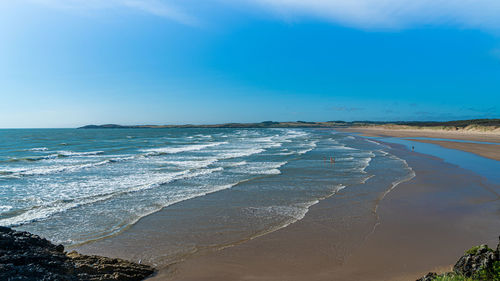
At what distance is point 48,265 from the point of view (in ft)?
17.3

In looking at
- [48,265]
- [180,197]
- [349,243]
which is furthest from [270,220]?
[48,265]

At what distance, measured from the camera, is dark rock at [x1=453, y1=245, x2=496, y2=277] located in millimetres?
4562

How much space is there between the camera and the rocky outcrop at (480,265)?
14.6ft

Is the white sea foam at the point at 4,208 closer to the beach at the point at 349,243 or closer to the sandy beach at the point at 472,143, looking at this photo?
the beach at the point at 349,243

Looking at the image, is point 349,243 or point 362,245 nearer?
point 362,245

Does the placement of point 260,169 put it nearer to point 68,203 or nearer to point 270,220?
point 270,220

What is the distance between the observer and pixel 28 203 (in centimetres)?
1273

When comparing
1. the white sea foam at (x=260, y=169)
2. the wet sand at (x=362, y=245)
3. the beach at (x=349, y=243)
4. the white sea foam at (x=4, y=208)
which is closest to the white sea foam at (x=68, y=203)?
the white sea foam at (x=4, y=208)

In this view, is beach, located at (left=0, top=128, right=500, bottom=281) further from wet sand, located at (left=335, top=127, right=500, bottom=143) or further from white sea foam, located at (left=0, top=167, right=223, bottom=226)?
wet sand, located at (left=335, top=127, right=500, bottom=143)

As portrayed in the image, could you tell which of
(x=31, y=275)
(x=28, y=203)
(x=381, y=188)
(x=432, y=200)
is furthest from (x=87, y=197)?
(x=432, y=200)

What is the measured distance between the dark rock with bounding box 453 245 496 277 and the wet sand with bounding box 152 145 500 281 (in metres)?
1.29

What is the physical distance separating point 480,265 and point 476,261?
12cm

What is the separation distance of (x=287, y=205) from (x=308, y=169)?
9.83 meters

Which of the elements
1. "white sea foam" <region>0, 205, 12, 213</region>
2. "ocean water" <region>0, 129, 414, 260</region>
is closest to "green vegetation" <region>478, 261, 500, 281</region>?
"ocean water" <region>0, 129, 414, 260</region>
